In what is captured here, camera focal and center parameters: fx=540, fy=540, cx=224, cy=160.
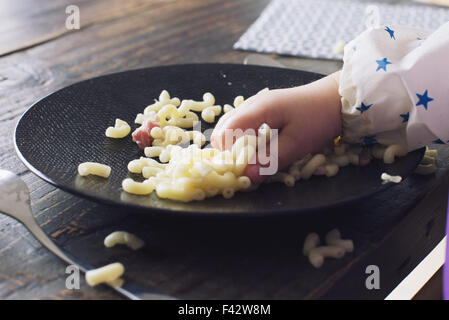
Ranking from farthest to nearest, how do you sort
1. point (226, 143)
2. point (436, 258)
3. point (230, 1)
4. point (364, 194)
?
point (230, 1), point (436, 258), point (226, 143), point (364, 194)

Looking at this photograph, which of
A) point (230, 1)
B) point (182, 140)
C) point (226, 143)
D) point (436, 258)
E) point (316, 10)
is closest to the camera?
point (226, 143)

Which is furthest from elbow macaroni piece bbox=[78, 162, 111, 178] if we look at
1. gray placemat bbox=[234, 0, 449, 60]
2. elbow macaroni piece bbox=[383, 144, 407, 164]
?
gray placemat bbox=[234, 0, 449, 60]

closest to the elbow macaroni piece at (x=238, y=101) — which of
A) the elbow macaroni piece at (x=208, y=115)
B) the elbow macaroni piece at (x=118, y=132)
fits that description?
the elbow macaroni piece at (x=208, y=115)

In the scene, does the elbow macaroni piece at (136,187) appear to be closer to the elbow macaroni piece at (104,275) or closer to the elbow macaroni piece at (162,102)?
the elbow macaroni piece at (104,275)

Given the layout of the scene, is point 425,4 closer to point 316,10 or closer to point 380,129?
point 316,10

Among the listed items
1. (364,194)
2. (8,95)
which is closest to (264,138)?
(364,194)

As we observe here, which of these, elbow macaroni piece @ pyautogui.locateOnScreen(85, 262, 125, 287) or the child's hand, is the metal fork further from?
the child's hand

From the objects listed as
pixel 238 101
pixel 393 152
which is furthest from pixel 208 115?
pixel 393 152
